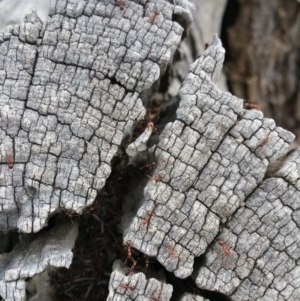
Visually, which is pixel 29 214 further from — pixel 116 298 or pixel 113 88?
pixel 113 88

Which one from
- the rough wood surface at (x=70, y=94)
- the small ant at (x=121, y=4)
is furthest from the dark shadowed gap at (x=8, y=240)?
the small ant at (x=121, y=4)

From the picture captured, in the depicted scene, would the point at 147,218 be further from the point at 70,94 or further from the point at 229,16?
the point at 229,16

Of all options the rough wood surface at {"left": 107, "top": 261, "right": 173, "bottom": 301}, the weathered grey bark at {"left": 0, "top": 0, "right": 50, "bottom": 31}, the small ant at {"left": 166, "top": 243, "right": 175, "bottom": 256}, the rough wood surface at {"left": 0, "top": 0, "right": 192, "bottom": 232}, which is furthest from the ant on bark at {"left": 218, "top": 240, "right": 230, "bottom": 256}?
the weathered grey bark at {"left": 0, "top": 0, "right": 50, "bottom": 31}

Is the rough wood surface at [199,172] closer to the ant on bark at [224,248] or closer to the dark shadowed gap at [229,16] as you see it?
the ant on bark at [224,248]

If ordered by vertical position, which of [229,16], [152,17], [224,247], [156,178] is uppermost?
[229,16]

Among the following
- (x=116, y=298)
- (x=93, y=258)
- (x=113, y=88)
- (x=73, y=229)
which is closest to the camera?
(x=116, y=298)

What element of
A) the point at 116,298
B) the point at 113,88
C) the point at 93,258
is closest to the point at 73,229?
the point at 93,258

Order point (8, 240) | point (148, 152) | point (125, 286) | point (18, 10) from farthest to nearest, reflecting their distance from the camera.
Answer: point (18, 10), point (8, 240), point (148, 152), point (125, 286)

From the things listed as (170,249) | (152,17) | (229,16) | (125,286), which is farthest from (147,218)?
(229,16)
